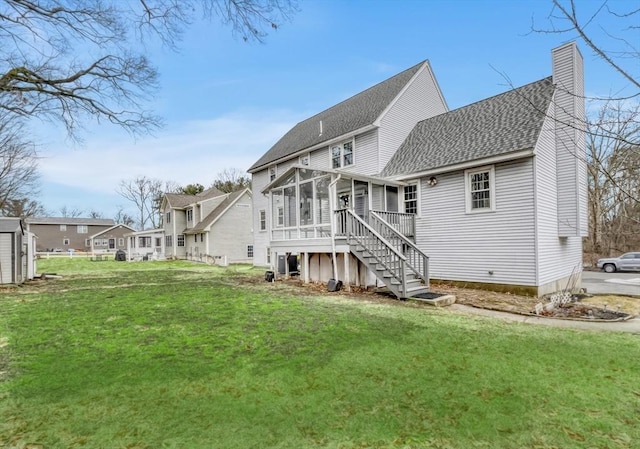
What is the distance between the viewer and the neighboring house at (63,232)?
49844 mm

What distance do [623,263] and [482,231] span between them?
19.2 metres

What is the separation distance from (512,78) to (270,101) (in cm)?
1657

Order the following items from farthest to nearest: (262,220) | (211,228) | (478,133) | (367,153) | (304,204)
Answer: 1. (211,228)
2. (262,220)
3. (367,153)
4. (304,204)
5. (478,133)

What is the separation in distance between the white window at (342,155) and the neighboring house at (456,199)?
453mm

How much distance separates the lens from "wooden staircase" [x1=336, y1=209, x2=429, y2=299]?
872 cm

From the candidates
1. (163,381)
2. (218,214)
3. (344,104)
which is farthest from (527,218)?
(218,214)

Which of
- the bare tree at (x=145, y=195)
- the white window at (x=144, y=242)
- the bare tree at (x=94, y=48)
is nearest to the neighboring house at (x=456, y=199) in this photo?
the bare tree at (x=94, y=48)

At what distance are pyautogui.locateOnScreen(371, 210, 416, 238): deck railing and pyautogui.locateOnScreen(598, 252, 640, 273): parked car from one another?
19500mm

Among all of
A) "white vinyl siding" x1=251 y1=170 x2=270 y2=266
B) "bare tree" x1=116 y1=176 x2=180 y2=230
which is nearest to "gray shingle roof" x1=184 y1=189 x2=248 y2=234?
"white vinyl siding" x1=251 y1=170 x2=270 y2=266

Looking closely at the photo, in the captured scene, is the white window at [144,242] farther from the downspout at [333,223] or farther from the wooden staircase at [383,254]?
the wooden staircase at [383,254]

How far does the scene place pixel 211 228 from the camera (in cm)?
2667

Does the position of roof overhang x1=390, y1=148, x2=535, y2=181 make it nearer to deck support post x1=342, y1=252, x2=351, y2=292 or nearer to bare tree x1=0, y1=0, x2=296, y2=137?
deck support post x1=342, y1=252, x2=351, y2=292

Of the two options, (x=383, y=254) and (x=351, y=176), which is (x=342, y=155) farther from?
(x=383, y=254)

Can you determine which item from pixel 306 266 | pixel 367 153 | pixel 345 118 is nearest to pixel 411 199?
pixel 367 153
